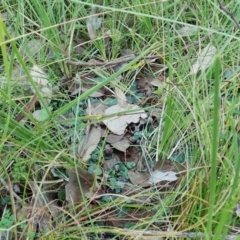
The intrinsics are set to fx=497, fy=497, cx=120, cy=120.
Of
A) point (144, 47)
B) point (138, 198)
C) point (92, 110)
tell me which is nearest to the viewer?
point (138, 198)

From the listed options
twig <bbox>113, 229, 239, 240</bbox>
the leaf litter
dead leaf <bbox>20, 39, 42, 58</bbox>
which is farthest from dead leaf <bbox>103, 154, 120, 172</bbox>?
dead leaf <bbox>20, 39, 42, 58</bbox>

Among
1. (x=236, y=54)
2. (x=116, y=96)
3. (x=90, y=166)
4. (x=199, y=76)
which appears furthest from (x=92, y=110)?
(x=236, y=54)

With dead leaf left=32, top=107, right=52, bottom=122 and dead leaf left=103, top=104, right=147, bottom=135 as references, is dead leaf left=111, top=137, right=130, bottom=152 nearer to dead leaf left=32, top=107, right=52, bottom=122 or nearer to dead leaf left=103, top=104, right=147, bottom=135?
dead leaf left=103, top=104, right=147, bottom=135

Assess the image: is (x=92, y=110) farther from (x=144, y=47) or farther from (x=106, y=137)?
(x=144, y=47)

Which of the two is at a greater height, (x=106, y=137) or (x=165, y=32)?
(x=165, y=32)

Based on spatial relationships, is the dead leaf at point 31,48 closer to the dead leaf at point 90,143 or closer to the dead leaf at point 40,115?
the dead leaf at point 40,115

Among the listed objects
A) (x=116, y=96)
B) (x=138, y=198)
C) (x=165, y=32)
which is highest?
(x=165, y=32)
